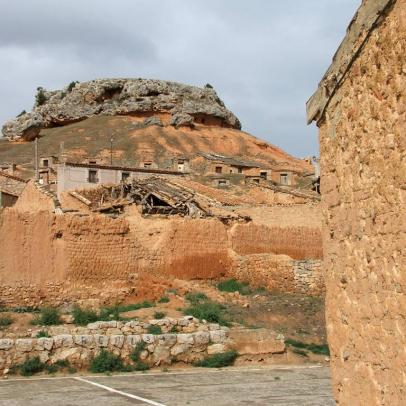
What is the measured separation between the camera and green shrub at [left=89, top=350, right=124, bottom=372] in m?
14.2

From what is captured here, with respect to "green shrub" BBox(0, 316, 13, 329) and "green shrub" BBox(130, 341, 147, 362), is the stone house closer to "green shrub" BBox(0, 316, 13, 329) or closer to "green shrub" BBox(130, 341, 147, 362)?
"green shrub" BBox(0, 316, 13, 329)

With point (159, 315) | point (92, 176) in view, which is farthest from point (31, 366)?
point (92, 176)

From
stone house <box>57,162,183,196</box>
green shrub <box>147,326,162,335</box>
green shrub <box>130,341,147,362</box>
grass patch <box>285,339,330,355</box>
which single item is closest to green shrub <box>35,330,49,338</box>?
green shrub <box>130,341,147,362</box>

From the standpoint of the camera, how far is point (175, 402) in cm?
1048

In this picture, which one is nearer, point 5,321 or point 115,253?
point 5,321

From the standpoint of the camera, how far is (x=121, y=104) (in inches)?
2987

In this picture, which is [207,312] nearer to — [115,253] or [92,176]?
[115,253]

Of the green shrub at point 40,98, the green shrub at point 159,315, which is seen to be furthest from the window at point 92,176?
the green shrub at point 40,98

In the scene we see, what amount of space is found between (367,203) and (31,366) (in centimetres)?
1038

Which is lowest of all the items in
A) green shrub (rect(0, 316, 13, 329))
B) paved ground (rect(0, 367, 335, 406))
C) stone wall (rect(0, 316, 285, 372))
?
paved ground (rect(0, 367, 335, 406))

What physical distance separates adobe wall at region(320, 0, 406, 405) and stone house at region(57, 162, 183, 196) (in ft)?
95.2

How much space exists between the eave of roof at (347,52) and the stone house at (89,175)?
93.9 feet

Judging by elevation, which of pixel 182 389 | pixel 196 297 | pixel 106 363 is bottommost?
pixel 182 389

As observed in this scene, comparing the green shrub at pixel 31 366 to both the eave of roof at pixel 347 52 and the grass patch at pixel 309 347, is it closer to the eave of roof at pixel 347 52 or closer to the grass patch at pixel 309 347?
the grass patch at pixel 309 347
